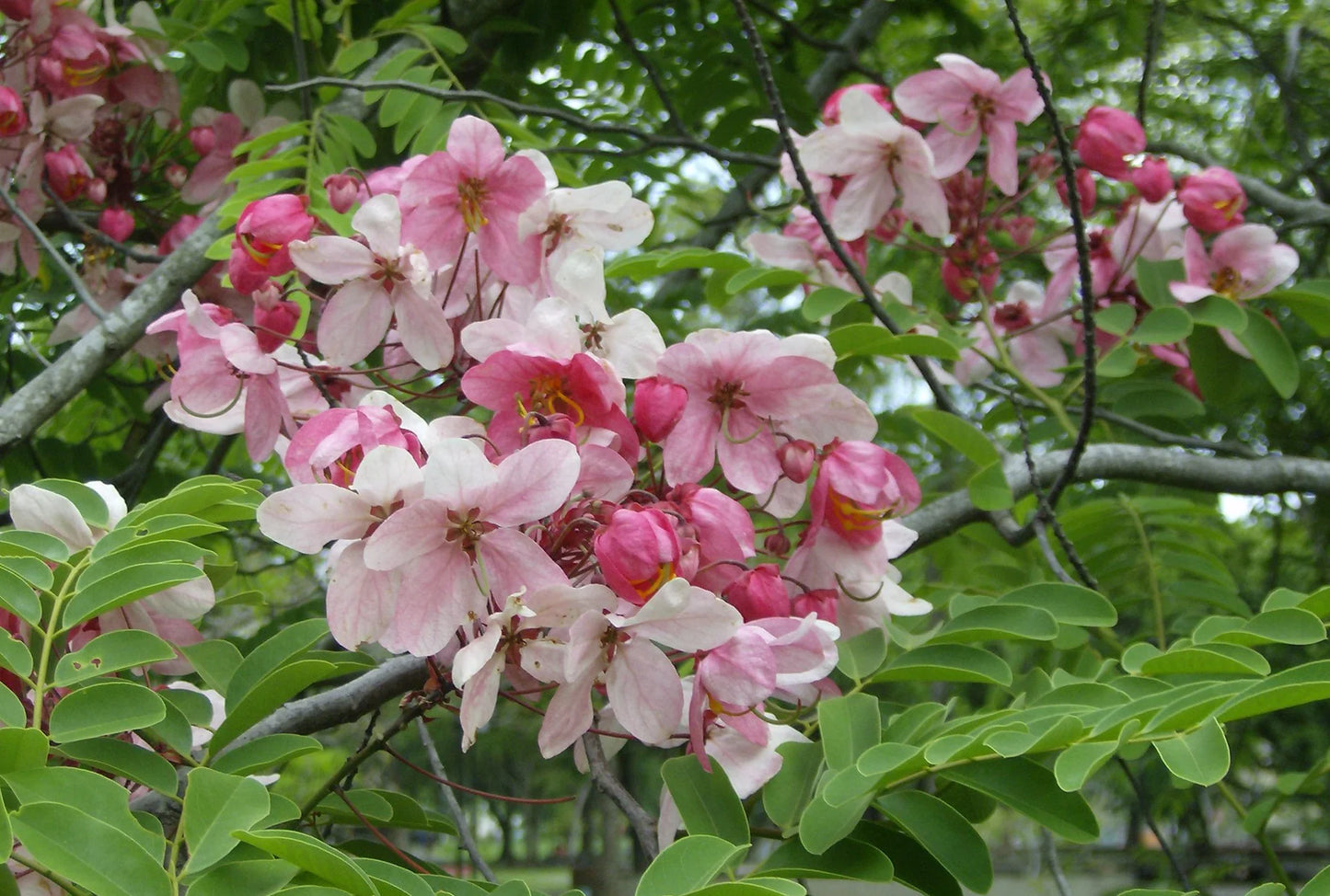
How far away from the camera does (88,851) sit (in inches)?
30.6

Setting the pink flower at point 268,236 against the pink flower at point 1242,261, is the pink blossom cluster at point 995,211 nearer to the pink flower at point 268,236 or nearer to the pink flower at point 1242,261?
the pink flower at point 1242,261

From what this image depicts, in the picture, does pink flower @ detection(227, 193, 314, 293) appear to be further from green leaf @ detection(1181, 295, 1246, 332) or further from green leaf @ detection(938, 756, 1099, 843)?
green leaf @ detection(1181, 295, 1246, 332)

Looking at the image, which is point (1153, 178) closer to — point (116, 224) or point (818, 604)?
point (818, 604)

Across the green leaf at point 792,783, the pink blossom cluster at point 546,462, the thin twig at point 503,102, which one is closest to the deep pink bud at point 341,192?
the pink blossom cluster at point 546,462

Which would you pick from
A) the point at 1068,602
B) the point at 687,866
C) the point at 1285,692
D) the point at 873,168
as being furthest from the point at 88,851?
the point at 873,168

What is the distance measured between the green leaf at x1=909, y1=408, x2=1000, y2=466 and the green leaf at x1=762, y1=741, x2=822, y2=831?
599 millimetres

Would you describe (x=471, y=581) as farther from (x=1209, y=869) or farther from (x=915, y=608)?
(x=1209, y=869)

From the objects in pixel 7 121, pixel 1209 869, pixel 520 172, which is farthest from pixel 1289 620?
pixel 1209 869

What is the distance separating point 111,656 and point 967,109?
151cm

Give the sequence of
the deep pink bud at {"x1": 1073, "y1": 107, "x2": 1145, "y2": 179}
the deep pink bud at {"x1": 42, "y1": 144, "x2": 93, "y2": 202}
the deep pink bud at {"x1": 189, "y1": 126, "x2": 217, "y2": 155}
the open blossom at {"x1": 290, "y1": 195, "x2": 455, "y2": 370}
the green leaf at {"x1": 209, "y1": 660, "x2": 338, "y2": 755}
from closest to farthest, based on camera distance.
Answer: the green leaf at {"x1": 209, "y1": 660, "x2": 338, "y2": 755}
the open blossom at {"x1": 290, "y1": 195, "x2": 455, "y2": 370}
the deep pink bud at {"x1": 1073, "y1": 107, "x2": 1145, "y2": 179}
the deep pink bud at {"x1": 42, "y1": 144, "x2": 93, "y2": 202}
the deep pink bud at {"x1": 189, "y1": 126, "x2": 217, "y2": 155}

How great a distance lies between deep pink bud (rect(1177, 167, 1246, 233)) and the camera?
1.93 m

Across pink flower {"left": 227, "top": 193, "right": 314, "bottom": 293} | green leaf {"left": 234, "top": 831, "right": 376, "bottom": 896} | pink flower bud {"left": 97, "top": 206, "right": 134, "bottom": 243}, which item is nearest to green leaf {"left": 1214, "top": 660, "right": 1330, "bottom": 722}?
green leaf {"left": 234, "top": 831, "right": 376, "bottom": 896}

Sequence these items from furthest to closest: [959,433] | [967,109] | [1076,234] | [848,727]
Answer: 1. [967,109]
2. [959,433]
3. [1076,234]
4. [848,727]

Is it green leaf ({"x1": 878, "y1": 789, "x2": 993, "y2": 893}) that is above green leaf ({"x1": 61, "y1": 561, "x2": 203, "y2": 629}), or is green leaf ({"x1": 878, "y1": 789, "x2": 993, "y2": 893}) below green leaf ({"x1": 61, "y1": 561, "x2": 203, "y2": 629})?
below
